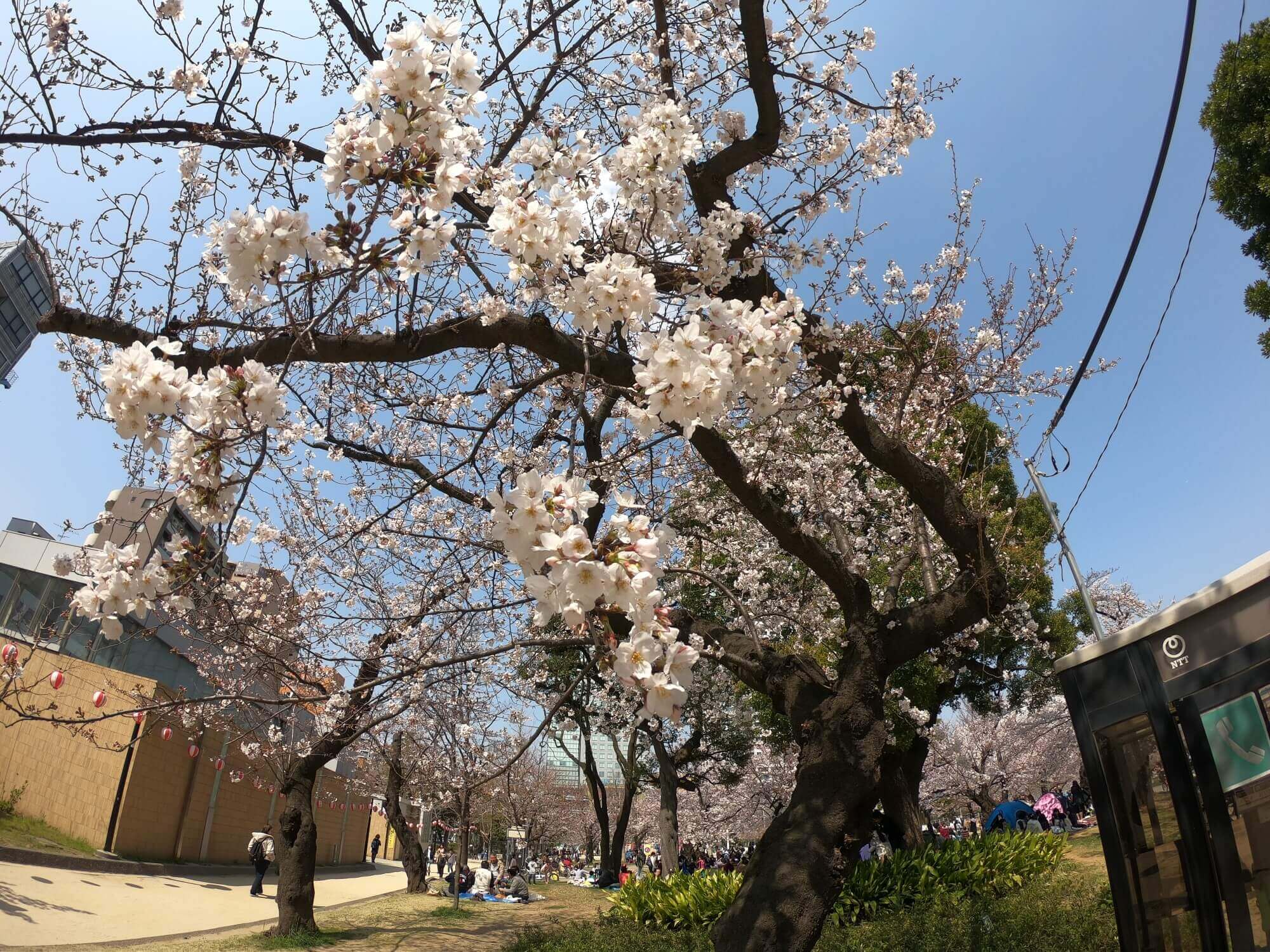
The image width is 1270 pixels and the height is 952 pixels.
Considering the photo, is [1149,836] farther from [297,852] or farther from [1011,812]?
[1011,812]

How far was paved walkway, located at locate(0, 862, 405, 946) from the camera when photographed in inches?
284

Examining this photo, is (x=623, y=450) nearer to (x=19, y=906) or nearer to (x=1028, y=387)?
(x=1028, y=387)

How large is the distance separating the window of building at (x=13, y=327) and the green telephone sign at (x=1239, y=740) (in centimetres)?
2838

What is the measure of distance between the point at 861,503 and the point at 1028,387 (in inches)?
160

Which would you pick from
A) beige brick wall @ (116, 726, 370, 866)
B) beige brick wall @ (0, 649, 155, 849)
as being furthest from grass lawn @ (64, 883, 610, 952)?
beige brick wall @ (0, 649, 155, 849)

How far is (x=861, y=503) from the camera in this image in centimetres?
1115

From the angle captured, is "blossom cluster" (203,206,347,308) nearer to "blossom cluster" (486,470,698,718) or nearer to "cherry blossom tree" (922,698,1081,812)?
"blossom cluster" (486,470,698,718)

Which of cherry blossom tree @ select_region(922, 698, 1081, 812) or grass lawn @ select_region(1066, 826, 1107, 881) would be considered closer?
grass lawn @ select_region(1066, 826, 1107, 881)

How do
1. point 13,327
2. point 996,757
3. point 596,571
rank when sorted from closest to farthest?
point 596,571
point 13,327
point 996,757

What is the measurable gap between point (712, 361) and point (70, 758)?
16.1 metres

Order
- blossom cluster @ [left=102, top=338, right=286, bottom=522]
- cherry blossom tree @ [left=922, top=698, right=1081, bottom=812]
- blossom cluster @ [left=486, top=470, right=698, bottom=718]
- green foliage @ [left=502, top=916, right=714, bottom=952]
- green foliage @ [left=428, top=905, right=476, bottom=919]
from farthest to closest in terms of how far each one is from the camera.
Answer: cherry blossom tree @ [left=922, top=698, right=1081, bottom=812], green foliage @ [left=428, top=905, right=476, bottom=919], green foliage @ [left=502, top=916, right=714, bottom=952], blossom cluster @ [left=102, top=338, right=286, bottom=522], blossom cluster @ [left=486, top=470, right=698, bottom=718]

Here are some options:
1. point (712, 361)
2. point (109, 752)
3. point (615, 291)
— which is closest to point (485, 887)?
point (109, 752)

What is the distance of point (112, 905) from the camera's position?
9.16 m

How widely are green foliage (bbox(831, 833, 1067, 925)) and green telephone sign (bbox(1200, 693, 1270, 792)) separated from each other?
210 inches
